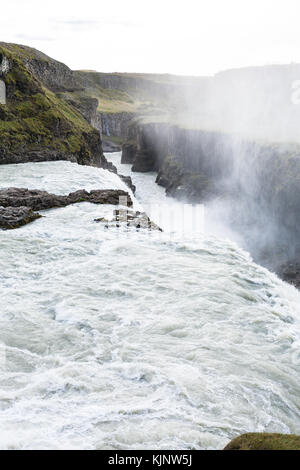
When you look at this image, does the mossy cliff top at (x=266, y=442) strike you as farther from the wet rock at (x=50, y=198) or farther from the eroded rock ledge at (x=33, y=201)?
the wet rock at (x=50, y=198)

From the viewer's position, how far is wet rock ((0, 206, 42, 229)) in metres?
19.8

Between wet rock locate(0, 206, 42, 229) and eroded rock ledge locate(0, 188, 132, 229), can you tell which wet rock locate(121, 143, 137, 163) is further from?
wet rock locate(0, 206, 42, 229)

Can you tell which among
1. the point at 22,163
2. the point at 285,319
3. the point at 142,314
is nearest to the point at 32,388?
the point at 142,314

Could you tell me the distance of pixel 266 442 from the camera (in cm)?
590

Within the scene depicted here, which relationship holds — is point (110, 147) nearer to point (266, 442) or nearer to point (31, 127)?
point (31, 127)

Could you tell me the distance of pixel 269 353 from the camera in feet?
35.5

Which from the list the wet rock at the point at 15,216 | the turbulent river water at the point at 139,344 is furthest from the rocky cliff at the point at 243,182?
the wet rock at the point at 15,216

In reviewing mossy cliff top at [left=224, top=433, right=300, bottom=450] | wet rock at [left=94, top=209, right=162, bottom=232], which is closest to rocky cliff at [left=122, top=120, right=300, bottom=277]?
wet rock at [left=94, top=209, right=162, bottom=232]

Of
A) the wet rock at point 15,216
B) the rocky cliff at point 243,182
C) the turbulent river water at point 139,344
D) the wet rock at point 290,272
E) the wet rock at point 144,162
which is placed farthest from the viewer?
the wet rock at point 144,162

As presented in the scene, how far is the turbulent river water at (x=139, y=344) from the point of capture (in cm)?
788

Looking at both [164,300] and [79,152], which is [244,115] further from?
[164,300]

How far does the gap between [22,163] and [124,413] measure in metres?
33.0

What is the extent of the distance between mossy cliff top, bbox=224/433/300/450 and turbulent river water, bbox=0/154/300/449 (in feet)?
4.78

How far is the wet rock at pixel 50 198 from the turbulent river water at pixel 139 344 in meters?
4.25
